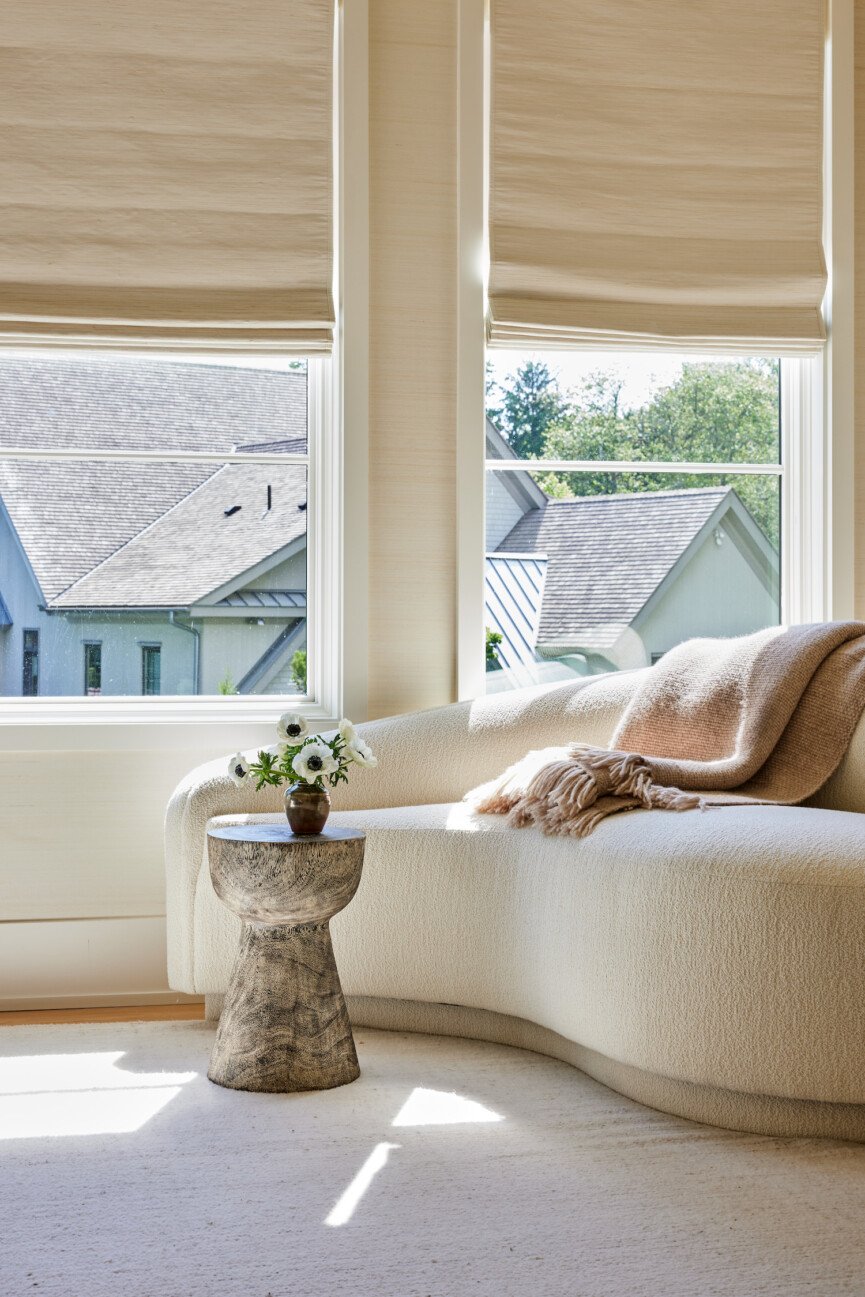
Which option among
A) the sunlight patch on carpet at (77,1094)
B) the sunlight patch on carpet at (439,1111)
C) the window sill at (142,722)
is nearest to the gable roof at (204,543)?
the window sill at (142,722)

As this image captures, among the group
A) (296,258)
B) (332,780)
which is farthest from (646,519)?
(332,780)

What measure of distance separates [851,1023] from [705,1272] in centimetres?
58

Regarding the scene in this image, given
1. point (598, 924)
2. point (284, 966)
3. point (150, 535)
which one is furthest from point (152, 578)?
point (598, 924)

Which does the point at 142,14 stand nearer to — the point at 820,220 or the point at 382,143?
the point at 382,143

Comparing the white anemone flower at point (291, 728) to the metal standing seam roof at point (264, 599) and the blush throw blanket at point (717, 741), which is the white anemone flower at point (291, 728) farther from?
the metal standing seam roof at point (264, 599)

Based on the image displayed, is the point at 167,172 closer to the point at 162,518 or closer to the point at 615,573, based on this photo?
the point at 162,518

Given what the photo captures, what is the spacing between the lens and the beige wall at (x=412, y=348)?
11.5 feet

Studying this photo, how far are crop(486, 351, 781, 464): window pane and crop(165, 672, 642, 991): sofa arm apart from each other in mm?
788

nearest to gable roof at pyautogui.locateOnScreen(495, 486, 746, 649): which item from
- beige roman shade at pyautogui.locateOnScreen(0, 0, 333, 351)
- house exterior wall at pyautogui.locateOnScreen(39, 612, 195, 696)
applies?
beige roman shade at pyautogui.locateOnScreen(0, 0, 333, 351)

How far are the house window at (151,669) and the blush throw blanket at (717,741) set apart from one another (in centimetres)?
99

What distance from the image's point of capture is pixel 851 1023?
2135 mm

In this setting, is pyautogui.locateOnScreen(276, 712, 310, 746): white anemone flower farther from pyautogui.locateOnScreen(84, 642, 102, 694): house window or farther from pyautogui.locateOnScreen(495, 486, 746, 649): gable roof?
pyautogui.locateOnScreen(495, 486, 746, 649): gable roof

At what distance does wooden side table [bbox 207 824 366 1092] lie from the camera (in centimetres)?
247

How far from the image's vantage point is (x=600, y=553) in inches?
147
